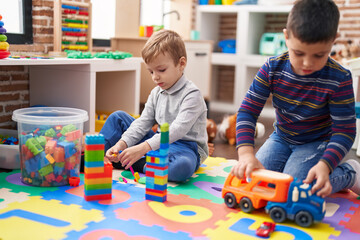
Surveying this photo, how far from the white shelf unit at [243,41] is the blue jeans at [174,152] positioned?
217 centimetres

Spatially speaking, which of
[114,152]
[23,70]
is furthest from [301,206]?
[23,70]

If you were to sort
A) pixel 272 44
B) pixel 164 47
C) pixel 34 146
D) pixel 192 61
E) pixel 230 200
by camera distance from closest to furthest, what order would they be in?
1. pixel 230 200
2. pixel 34 146
3. pixel 164 47
4. pixel 192 61
5. pixel 272 44

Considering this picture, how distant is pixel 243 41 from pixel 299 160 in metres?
2.60

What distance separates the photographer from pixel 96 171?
52.0 inches

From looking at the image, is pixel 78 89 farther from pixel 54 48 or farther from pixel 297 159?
pixel 297 159

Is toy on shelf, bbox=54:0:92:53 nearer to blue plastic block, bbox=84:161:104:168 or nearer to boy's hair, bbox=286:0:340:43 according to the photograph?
blue plastic block, bbox=84:161:104:168

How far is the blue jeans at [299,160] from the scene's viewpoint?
1.36m

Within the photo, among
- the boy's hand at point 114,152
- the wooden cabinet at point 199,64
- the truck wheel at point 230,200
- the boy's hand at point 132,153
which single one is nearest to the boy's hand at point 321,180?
the truck wheel at point 230,200

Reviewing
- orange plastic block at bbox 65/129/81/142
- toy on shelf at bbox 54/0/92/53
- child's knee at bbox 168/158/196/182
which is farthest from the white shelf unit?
orange plastic block at bbox 65/129/81/142

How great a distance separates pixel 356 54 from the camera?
3.28 metres

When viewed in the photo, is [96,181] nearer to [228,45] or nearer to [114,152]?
[114,152]

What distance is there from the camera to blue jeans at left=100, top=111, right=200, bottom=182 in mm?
1524

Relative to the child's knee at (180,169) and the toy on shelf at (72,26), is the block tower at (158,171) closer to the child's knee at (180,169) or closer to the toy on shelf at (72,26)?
the child's knee at (180,169)

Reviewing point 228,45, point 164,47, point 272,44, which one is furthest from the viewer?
point 228,45
